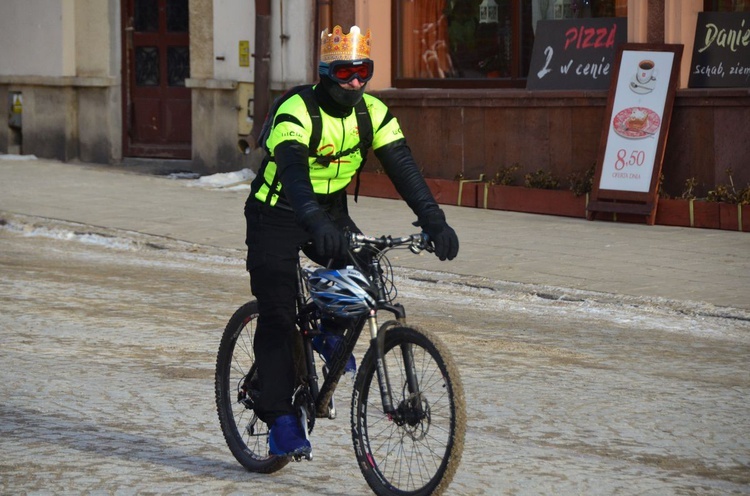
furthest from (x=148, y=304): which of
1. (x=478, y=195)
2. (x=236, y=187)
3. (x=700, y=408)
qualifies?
(x=236, y=187)

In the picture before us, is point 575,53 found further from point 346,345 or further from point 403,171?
point 346,345

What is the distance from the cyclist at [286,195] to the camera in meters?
5.15

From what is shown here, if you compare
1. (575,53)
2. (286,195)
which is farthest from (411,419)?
(575,53)

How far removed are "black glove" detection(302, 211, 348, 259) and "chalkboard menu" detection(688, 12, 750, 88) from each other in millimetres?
9479

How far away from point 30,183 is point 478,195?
554cm

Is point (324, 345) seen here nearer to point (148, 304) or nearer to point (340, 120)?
point (340, 120)

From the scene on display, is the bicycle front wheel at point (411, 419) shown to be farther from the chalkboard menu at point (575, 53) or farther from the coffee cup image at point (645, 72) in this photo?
the chalkboard menu at point (575, 53)

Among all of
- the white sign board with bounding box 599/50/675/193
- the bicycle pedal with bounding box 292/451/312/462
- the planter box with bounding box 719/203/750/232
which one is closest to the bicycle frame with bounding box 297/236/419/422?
the bicycle pedal with bounding box 292/451/312/462

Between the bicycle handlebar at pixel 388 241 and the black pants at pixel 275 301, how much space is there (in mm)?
401

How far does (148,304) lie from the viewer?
9.60 m

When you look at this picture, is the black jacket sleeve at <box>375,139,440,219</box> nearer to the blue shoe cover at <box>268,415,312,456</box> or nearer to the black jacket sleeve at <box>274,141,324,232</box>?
the black jacket sleeve at <box>274,141,324,232</box>

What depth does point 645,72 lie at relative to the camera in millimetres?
13828

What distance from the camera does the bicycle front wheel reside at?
4.77 metres

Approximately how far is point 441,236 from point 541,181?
974 centimetres
